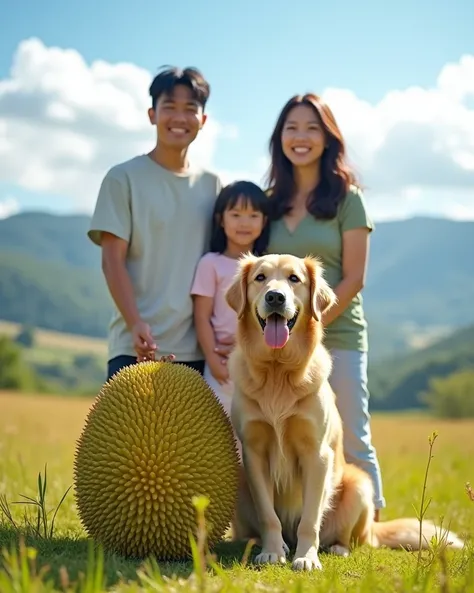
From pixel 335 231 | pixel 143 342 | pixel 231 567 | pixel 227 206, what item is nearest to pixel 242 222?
pixel 227 206

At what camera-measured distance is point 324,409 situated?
548 cm

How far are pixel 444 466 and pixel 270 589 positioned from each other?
1163 centimetres

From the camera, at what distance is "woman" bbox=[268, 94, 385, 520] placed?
679 centimetres

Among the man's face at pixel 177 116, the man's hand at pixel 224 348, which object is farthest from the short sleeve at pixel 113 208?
the man's hand at pixel 224 348

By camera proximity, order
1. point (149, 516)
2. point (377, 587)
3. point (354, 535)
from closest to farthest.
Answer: point (377, 587)
point (149, 516)
point (354, 535)

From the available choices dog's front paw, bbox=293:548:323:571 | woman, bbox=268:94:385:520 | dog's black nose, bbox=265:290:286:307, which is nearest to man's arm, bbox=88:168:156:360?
woman, bbox=268:94:385:520

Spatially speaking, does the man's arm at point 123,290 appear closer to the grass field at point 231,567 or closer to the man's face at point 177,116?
the man's face at point 177,116

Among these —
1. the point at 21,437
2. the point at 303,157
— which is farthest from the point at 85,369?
the point at 303,157

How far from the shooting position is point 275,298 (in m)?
5.21

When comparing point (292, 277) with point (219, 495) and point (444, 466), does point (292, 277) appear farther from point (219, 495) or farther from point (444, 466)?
point (444, 466)

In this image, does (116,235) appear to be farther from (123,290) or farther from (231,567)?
(231,567)

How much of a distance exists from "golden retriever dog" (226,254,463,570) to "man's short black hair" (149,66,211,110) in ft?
6.41

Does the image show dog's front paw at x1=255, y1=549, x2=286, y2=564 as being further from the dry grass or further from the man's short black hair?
the dry grass

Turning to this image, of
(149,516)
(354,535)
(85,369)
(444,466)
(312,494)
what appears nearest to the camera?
(149,516)
